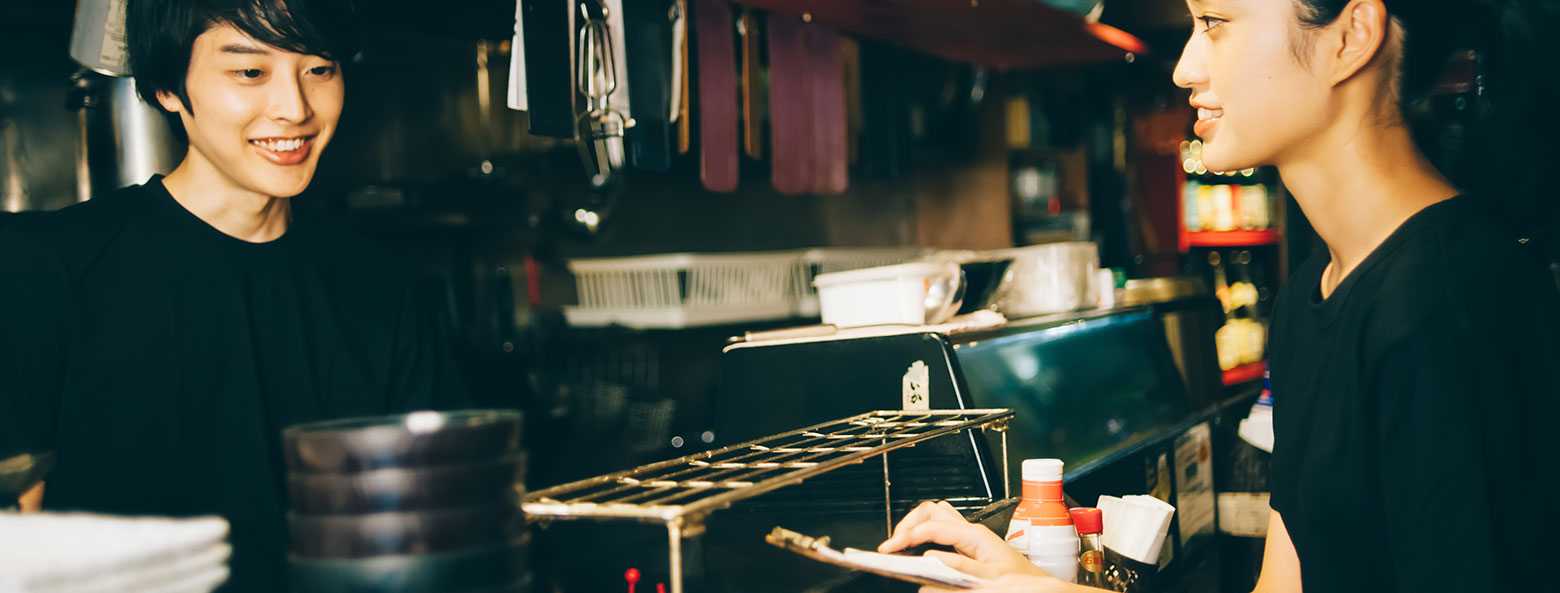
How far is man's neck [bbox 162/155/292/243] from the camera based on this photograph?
1.73 meters

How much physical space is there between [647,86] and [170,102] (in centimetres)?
87

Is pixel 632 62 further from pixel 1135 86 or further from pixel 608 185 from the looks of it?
pixel 1135 86

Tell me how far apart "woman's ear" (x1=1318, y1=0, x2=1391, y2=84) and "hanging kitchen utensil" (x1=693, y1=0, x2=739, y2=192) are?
140 centimetres

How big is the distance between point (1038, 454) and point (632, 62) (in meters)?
1.12

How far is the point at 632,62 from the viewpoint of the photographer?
224 centimetres

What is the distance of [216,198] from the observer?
1742 mm

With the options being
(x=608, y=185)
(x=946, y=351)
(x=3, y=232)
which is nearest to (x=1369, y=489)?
(x=946, y=351)

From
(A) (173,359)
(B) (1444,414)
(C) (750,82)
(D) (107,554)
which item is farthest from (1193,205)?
(D) (107,554)

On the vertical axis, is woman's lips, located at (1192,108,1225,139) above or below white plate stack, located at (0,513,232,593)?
above

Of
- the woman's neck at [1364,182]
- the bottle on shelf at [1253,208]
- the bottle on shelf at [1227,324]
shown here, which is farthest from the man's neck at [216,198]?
the bottle on shelf at [1253,208]

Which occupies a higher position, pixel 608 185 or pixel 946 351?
pixel 608 185

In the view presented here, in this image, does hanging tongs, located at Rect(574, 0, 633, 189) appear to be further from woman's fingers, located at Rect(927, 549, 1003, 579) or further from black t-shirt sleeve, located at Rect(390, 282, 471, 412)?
woman's fingers, located at Rect(927, 549, 1003, 579)

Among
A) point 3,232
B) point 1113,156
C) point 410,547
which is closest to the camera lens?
point 410,547

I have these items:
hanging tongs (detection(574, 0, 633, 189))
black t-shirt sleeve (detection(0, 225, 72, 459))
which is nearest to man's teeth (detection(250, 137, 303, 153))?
black t-shirt sleeve (detection(0, 225, 72, 459))
